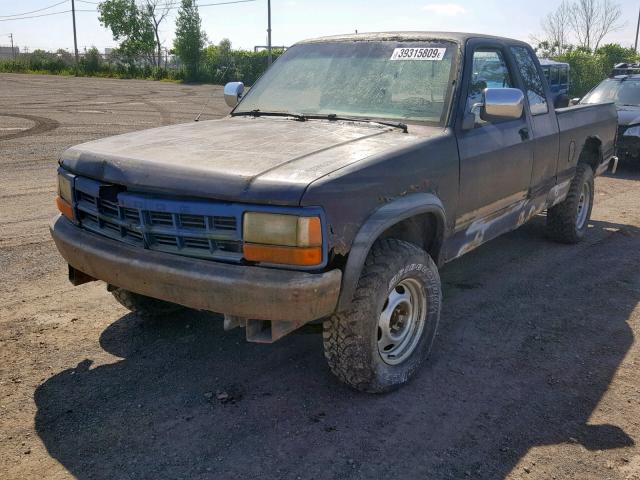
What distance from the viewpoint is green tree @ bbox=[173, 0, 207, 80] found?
47.1 m

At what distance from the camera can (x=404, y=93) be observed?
3.97 m

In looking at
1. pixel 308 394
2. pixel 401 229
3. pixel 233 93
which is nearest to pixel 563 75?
pixel 233 93

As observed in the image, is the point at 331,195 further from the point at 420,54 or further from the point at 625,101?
the point at 625,101

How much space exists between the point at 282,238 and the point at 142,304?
1708mm

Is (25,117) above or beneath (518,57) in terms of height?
beneath

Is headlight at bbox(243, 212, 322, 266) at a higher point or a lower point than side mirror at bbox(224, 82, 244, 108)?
lower

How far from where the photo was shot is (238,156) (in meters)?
3.10

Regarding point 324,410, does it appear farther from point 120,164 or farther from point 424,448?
point 120,164

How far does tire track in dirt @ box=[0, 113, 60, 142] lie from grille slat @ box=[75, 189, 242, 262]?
32.5ft

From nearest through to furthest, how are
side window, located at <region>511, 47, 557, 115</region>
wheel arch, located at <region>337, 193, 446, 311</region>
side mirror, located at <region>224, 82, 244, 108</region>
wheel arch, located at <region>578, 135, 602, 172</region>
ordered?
wheel arch, located at <region>337, 193, 446, 311</region>
side window, located at <region>511, 47, 557, 115</region>
side mirror, located at <region>224, 82, 244, 108</region>
wheel arch, located at <region>578, 135, 602, 172</region>

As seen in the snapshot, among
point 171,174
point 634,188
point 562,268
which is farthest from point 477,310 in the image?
point 634,188

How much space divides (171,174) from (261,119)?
4.79 ft

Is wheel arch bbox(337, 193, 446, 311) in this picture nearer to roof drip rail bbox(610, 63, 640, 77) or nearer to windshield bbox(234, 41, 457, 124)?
windshield bbox(234, 41, 457, 124)

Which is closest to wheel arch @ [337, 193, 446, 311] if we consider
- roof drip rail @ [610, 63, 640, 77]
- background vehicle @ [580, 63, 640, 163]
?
background vehicle @ [580, 63, 640, 163]
